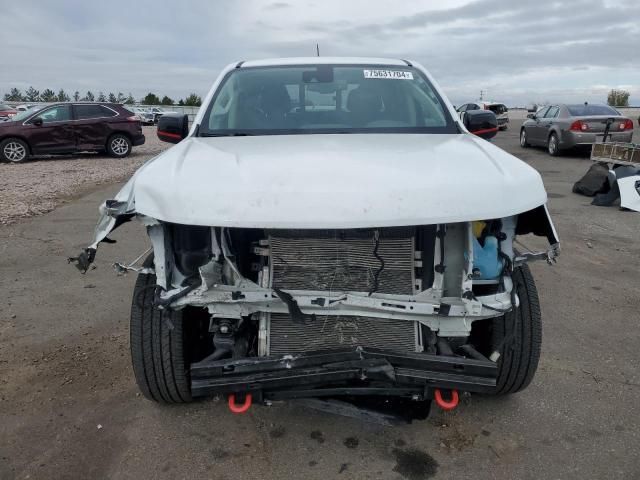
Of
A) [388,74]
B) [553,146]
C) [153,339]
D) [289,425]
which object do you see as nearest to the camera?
[153,339]

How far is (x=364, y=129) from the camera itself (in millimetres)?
3230

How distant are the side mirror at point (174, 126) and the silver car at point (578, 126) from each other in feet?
39.5

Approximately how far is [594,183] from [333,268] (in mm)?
8105

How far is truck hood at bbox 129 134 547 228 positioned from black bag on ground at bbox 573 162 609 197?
726cm

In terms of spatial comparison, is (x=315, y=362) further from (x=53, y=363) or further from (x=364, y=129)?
(x=53, y=363)

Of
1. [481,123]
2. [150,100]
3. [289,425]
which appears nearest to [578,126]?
[481,123]

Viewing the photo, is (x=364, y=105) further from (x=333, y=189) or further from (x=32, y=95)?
(x=32, y=95)

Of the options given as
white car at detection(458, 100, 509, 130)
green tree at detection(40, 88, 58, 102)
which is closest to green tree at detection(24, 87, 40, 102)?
green tree at detection(40, 88, 58, 102)

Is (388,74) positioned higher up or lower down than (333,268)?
higher up

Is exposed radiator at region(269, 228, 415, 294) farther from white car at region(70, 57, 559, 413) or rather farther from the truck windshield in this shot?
the truck windshield

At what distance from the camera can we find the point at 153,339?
8.43 feet

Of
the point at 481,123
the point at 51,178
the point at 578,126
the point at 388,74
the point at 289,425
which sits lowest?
the point at 289,425

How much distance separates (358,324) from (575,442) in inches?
51.9

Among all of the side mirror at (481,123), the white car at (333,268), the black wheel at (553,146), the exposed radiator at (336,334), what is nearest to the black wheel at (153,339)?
the white car at (333,268)
